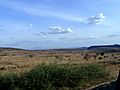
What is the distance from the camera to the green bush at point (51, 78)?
71.8ft

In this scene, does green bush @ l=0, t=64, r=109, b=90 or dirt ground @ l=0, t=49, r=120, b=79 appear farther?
dirt ground @ l=0, t=49, r=120, b=79

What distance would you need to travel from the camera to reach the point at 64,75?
2342 centimetres

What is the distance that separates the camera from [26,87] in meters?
21.8

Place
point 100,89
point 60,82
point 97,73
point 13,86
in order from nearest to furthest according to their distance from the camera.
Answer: point 100,89 < point 13,86 < point 60,82 < point 97,73

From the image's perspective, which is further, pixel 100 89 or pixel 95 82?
pixel 95 82

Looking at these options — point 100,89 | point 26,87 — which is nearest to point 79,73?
point 26,87

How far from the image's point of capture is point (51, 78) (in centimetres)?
2292

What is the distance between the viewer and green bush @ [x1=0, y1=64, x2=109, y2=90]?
21.9 meters

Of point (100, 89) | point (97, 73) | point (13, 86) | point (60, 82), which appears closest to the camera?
point (100, 89)

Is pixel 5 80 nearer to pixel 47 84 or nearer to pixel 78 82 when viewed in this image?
pixel 47 84

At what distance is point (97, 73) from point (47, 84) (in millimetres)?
5167

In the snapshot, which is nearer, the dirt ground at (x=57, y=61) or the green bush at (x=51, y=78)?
the green bush at (x=51, y=78)

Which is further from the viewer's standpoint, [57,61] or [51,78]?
[57,61]

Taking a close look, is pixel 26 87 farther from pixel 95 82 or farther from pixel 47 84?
pixel 95 82
